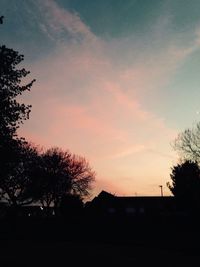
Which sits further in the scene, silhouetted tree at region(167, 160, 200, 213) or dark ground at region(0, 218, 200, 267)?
silhouetted tree at region(167, 160, 200, 213)

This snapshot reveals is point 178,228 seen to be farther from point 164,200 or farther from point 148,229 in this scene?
point 164,200

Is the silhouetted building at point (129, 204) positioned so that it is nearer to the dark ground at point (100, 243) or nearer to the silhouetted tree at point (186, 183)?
the silhouetted tree at point (186, 183)

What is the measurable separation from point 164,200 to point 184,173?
21.4m

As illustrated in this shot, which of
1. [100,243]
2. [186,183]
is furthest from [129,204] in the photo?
[100,243]

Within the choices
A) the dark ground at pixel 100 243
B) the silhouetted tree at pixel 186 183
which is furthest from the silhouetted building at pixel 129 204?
the dark ground at pixel 100 243

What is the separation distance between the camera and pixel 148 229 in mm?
34000

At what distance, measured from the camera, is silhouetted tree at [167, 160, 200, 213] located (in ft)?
194

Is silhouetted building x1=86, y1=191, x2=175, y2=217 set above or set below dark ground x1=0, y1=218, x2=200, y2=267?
above

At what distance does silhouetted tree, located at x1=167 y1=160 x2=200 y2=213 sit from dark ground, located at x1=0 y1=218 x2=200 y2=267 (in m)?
22.3

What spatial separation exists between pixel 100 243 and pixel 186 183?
3367 centimetres

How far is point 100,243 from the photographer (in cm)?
3416

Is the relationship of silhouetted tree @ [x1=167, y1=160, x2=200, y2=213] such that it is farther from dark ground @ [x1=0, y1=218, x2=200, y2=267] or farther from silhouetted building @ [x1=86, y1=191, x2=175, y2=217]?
dark ground @ [x1=0, y1=218, x2=200, y2=267]

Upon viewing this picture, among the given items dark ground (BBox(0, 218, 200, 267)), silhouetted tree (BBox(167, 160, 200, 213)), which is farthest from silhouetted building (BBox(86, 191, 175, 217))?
dark ground (BBox(0, 218, 200, 267))

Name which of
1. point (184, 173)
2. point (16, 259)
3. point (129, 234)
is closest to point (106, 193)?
point (184, 173)
